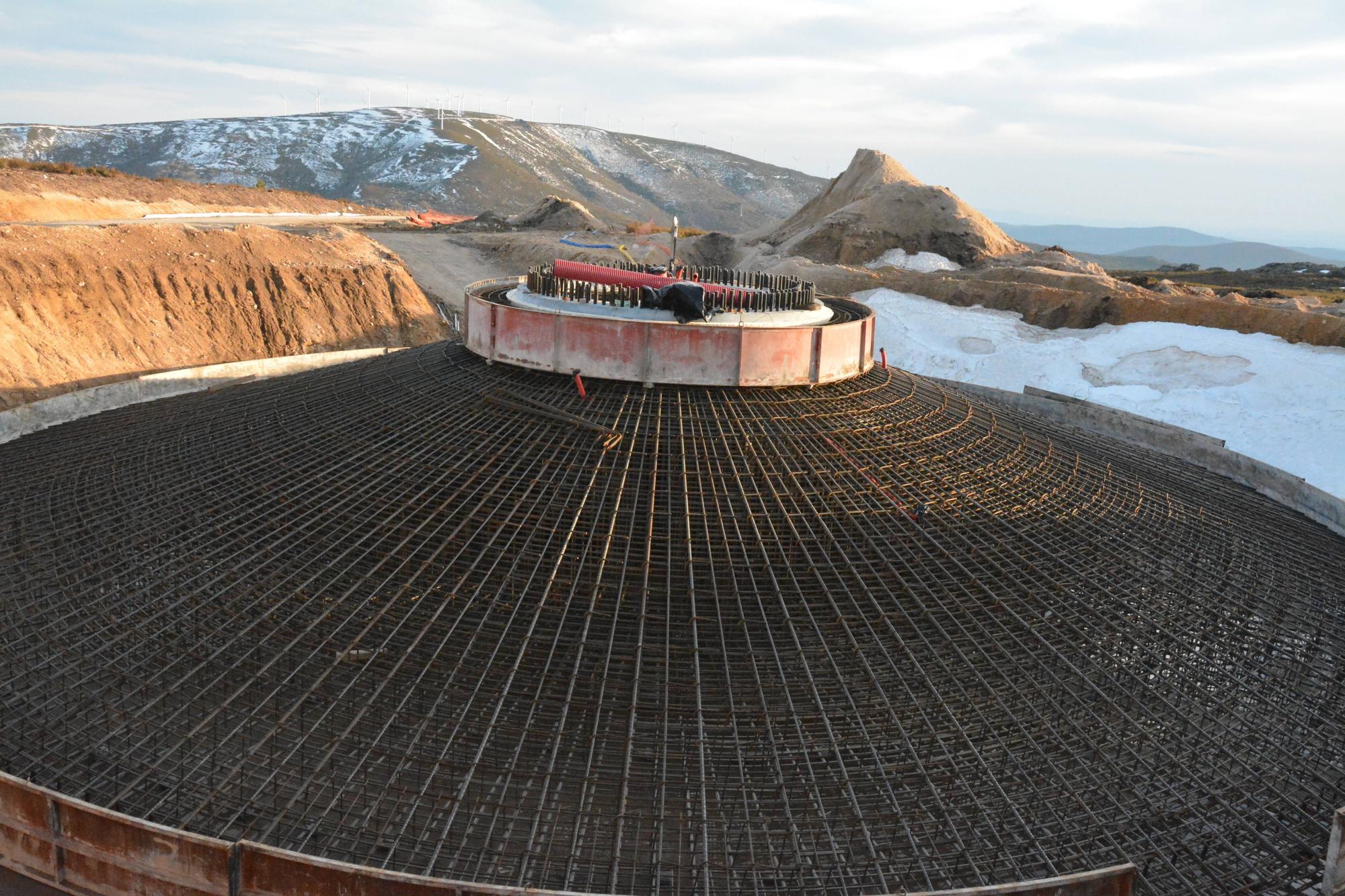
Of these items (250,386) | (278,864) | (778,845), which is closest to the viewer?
(278,864)

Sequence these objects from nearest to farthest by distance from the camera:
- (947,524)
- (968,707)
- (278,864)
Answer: (278,864)
(968,707)
(947,524)

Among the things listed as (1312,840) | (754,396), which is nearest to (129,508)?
(754,396)

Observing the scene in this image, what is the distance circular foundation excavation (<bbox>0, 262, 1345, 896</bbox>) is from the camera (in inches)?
284

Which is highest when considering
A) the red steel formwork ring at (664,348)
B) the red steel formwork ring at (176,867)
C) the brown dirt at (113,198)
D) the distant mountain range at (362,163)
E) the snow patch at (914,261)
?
the distant mountain range at (362,163)

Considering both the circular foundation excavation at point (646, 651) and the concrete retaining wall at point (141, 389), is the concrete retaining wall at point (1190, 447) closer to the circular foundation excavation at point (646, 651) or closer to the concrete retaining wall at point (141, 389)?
the circular foundation excavation at point (646, 651)

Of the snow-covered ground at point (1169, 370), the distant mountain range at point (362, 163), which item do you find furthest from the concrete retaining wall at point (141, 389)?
the distant mountain range at point (362, 163)

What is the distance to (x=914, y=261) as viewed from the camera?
58.2 meters

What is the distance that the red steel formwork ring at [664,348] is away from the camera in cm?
1139

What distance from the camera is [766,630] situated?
28.9 ft

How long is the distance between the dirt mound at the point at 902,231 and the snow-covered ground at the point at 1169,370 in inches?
678

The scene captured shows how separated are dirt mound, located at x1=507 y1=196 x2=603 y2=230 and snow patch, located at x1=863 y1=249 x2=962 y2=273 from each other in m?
28.0

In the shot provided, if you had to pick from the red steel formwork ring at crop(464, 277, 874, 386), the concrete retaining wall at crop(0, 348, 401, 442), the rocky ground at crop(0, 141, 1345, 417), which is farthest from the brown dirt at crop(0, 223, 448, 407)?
the red steel formwork ring at crop(464, 277, 874, 386)

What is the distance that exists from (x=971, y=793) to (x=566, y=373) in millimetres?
6811

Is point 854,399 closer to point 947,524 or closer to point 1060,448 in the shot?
point 947,524
